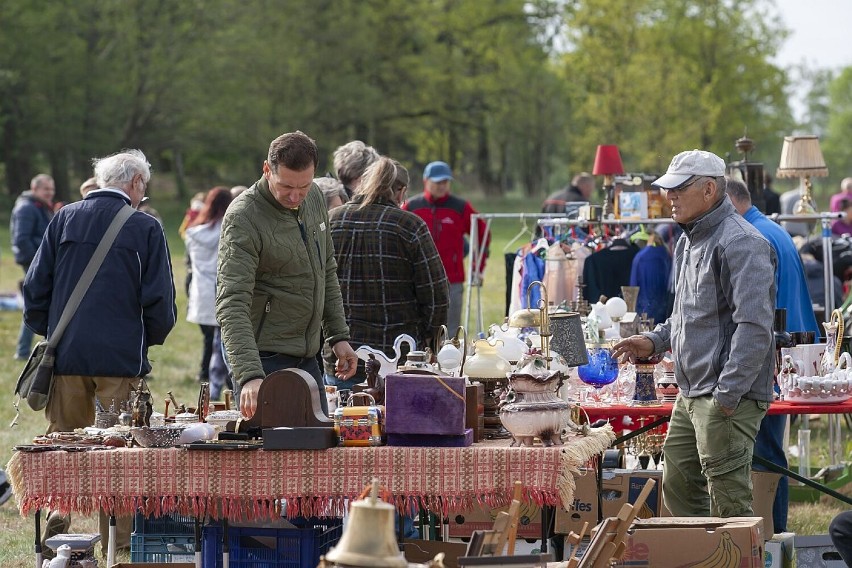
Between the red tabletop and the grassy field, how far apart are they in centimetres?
104

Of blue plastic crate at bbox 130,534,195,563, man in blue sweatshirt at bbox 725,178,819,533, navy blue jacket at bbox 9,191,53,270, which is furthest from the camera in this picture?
navy blue jacket at bbox 9,191,53,270

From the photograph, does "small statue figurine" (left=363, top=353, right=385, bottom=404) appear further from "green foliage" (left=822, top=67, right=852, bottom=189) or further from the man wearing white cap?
"green foliage" (left=822, top=67, right=852, bottom=189)

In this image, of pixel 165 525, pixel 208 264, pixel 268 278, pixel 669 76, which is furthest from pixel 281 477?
pixel 669 76

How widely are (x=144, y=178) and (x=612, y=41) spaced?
33032mm

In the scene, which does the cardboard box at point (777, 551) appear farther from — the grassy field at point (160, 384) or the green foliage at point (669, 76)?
the green foliage at point (669, 76)

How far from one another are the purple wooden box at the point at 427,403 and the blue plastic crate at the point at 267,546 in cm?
56

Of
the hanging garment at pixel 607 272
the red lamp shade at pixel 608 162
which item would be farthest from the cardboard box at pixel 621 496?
the red lamp shade at pixel 608 162

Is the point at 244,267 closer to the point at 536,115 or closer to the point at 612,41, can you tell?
the point at 612,41

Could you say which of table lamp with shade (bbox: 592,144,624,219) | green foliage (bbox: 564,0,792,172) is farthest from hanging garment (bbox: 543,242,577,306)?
green foliage (bbox: 564,0,792,172)

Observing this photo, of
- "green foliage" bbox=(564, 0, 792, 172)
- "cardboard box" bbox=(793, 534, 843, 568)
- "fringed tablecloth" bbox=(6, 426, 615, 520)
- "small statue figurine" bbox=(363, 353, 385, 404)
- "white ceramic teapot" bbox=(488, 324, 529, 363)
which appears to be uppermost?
"green foliage" bbox=(564, 0, 792, 172)

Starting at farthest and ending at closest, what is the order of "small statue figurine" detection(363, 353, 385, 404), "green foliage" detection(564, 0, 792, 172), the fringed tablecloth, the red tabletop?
"green foliage" detection(564, 0, 792, 172), the red tabletop, "small statue figurine" detection(363, 353, 385, 404), the fringed tablecloth

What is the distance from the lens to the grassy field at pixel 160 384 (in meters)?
5.98

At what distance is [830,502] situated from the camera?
261 inches

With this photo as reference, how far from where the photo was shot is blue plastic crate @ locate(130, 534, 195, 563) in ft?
15.2
